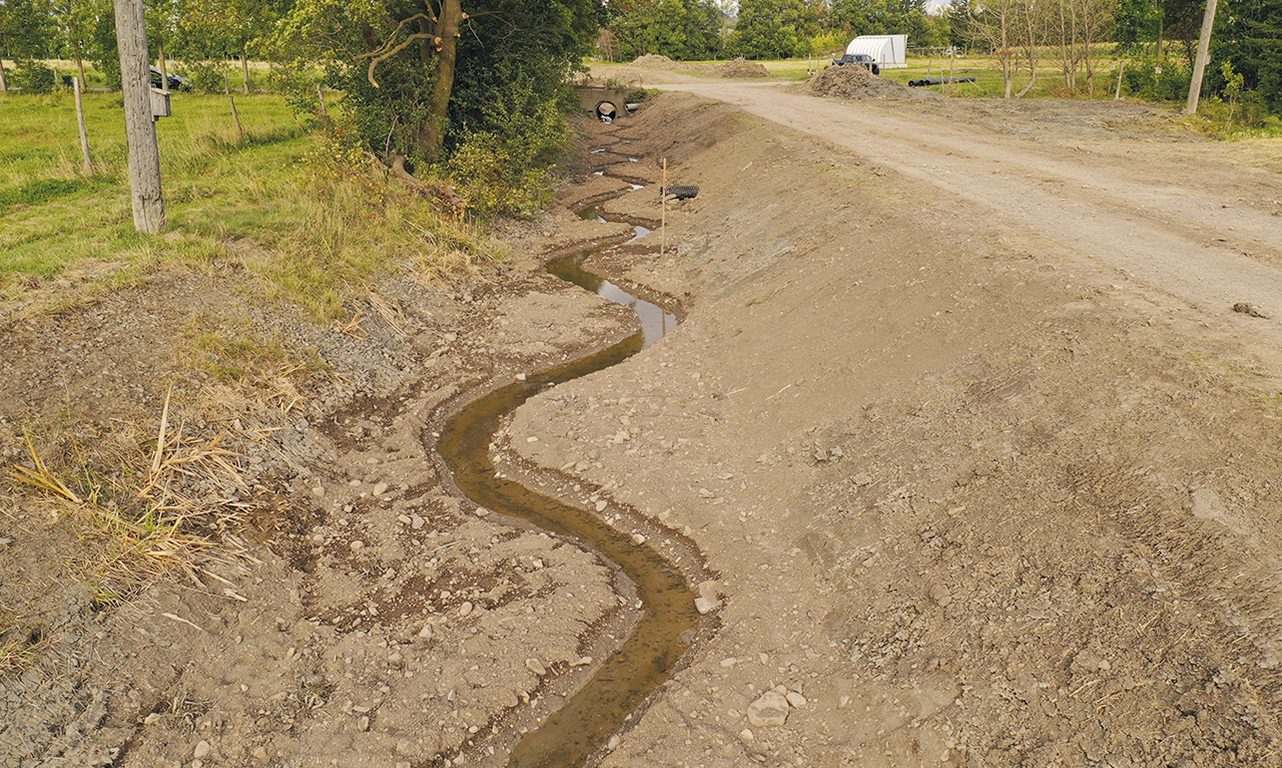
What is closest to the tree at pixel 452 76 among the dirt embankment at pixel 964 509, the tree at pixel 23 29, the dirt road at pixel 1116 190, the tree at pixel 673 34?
the dirt road at pixel 1116 190

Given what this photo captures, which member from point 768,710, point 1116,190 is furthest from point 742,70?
point 768,710

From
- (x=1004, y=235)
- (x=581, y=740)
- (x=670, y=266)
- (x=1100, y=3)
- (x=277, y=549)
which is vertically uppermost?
(x=1100, y=3)

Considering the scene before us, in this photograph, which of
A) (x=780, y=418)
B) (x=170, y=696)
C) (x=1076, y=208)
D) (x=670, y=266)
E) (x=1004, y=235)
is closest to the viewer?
(x=170, y=696)

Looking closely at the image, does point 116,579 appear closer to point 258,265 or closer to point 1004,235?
point 258,265

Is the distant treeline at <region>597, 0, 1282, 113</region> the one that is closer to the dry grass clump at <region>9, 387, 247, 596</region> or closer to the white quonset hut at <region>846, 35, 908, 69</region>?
the white quonset hut at <region>846, 35, 908, 69</region>

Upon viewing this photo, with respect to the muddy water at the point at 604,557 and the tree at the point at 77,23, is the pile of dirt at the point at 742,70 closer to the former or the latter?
the tree at the point at 77,23

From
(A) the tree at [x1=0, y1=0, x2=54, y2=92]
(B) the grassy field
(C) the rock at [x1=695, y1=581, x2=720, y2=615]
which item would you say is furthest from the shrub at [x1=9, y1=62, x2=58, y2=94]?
(C) the rock at [x1=695, y1=581, x2=720, y2=615]

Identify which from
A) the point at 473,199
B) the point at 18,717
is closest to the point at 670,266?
the point at 473,199
